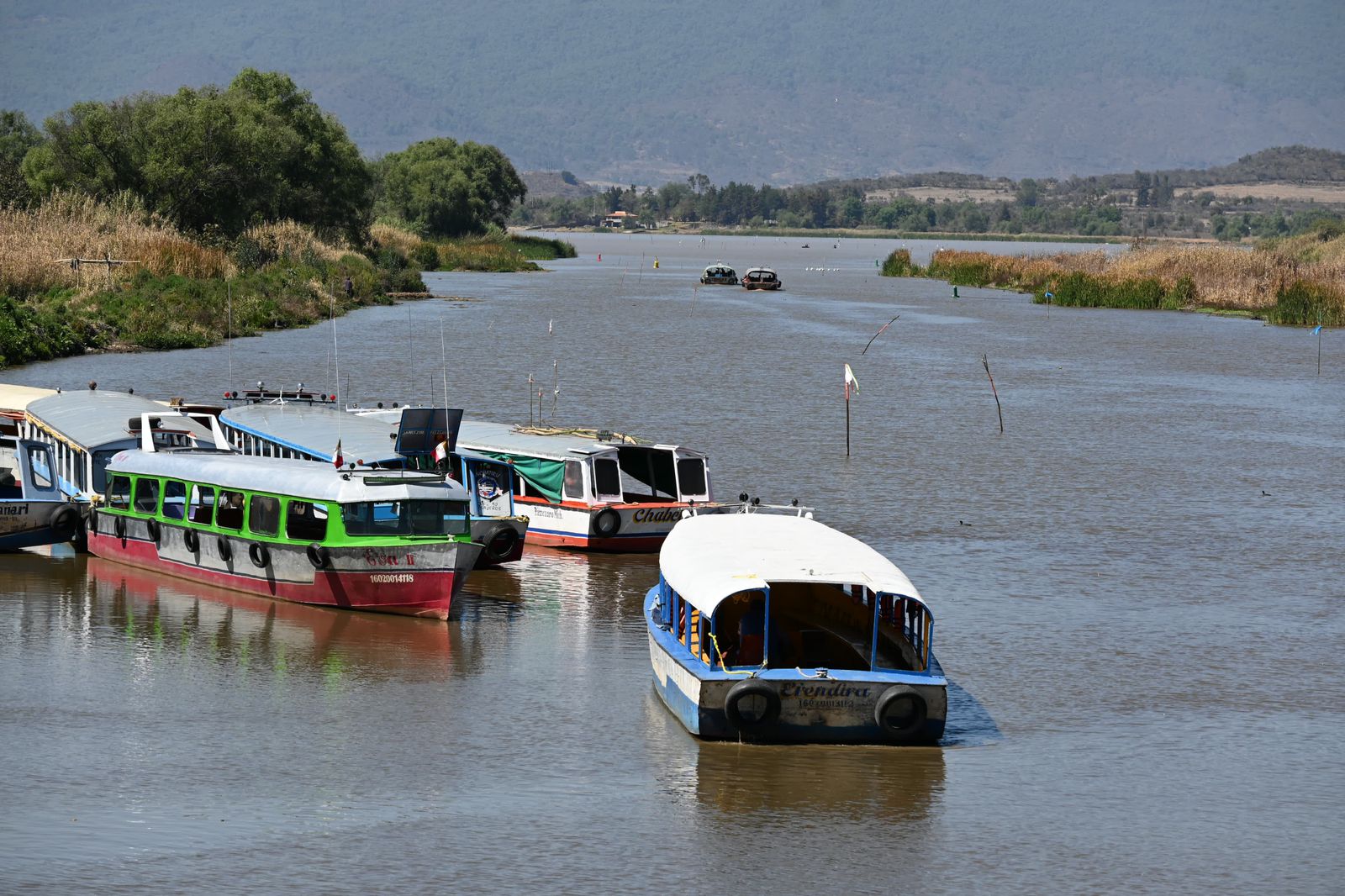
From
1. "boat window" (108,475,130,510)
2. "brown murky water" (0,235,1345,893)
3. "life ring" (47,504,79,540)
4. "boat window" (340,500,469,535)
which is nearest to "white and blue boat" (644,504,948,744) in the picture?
"brown murky water" (0,235,1345,893)

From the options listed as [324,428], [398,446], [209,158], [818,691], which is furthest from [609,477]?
[209,158]

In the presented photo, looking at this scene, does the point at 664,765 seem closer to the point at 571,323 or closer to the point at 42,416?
the point at 42,416

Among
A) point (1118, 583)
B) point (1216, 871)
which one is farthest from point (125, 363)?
point (1216, 871)

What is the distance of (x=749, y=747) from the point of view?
70.3ft

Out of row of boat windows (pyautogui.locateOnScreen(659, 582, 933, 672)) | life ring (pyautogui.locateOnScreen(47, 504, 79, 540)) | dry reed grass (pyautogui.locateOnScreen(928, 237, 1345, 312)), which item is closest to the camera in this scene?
row of boat windows (pyautogui.locateOnScreen(659, 582, 933, 672))

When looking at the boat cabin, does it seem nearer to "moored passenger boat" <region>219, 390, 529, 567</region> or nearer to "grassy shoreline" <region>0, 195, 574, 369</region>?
"moored passenger boat" <region>219, 390, 529, 567</region>

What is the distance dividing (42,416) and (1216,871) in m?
26.0

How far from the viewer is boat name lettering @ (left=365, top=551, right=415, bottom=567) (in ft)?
89.7

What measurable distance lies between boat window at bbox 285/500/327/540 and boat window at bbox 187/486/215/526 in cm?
208

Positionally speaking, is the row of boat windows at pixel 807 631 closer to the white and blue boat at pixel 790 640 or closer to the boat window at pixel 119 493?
the white and blue boat at pixel 790 640

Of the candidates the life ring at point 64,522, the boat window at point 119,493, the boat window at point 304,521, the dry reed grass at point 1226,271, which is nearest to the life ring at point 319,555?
the boat window at point 304,521

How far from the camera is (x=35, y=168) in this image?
3509 inches

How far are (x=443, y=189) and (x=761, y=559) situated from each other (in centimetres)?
14742

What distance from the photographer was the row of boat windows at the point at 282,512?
27297mm
